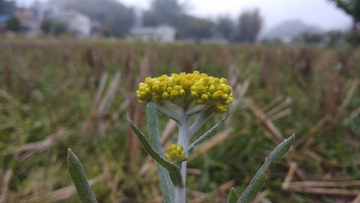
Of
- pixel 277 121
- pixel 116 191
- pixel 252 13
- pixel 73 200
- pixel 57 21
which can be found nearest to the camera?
pixel 73 200

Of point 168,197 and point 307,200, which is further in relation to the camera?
point 307,200

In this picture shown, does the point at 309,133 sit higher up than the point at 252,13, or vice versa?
the point at 252,13

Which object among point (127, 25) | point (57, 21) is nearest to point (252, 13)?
point (127, 25)

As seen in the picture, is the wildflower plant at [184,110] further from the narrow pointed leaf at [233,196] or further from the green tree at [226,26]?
the green tree at [226,26]

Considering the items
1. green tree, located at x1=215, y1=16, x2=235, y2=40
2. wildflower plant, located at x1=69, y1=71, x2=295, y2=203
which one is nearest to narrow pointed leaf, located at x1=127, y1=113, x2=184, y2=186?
wildflower plant, located at x1=69, y1=71, x2=295, y2=203

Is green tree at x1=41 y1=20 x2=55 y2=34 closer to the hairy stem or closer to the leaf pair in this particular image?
the hairy stem

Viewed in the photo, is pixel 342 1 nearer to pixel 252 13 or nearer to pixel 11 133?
pixel 11 133

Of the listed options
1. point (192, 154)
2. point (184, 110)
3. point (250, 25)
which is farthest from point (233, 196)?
point (250, 25)

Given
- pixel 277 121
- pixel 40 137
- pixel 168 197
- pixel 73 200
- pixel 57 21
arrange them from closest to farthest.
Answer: pixel 168 197
pixel 73 200
pixel 40 137
pixel 277 121
pixel 57 21
